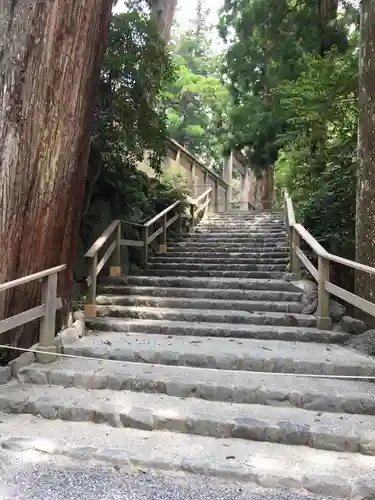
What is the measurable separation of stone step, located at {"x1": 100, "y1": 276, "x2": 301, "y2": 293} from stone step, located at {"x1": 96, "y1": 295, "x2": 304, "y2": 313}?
376 millimetres

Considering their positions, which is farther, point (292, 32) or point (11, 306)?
point (292, 32)

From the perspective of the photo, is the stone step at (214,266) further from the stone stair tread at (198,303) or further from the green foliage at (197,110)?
the green foliage at (197,110)

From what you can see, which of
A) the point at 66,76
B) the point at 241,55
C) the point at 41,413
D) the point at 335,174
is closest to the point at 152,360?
the point at 41,413

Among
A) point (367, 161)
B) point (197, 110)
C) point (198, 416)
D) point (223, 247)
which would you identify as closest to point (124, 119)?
point (223, 247)

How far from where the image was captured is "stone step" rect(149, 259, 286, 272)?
280 inches

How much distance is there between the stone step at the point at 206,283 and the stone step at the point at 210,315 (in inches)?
26.9

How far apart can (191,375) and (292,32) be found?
359 inches

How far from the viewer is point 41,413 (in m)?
3.27

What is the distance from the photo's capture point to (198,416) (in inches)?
120

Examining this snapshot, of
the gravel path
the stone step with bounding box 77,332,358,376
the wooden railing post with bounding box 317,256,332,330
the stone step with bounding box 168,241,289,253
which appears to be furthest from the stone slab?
the gravel path

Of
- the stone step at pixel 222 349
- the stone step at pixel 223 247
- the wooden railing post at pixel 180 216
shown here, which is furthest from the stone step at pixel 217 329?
the wooden railing post at pixel 180 216

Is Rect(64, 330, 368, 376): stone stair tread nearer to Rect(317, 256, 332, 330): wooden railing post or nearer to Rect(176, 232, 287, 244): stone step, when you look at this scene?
Rect(317, 256, 332, 330): wooden railing post

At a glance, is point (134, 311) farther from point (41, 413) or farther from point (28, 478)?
point (28, 478)

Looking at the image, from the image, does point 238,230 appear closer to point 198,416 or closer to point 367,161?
point 367,161
